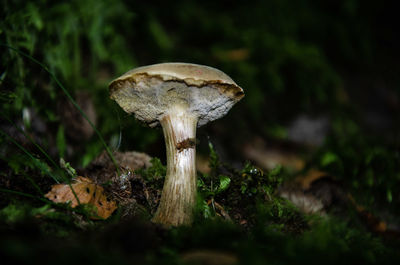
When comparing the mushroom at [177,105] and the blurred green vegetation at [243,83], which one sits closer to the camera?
the mushroom at [177,105]

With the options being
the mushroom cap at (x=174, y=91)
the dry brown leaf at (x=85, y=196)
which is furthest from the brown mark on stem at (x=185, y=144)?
the dry brown leaf at (x=85, y=196)

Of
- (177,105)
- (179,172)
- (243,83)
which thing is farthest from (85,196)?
(243,83)

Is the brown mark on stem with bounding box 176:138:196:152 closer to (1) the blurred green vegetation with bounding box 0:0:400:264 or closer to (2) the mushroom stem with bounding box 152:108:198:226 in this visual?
(2) the mushroom stem with bounding box 152:108:198:226

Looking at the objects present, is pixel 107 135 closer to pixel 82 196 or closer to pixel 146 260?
pixel 82 196

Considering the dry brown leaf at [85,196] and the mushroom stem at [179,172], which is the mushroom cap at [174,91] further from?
the dry brown leaf at [85,196]

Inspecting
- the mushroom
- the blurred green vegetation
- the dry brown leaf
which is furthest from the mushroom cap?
the dry brown leaf

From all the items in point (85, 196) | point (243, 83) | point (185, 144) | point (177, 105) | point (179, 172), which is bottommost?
point (85, 196)

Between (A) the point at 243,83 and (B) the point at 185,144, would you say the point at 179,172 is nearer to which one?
(B) the point at 185,144
